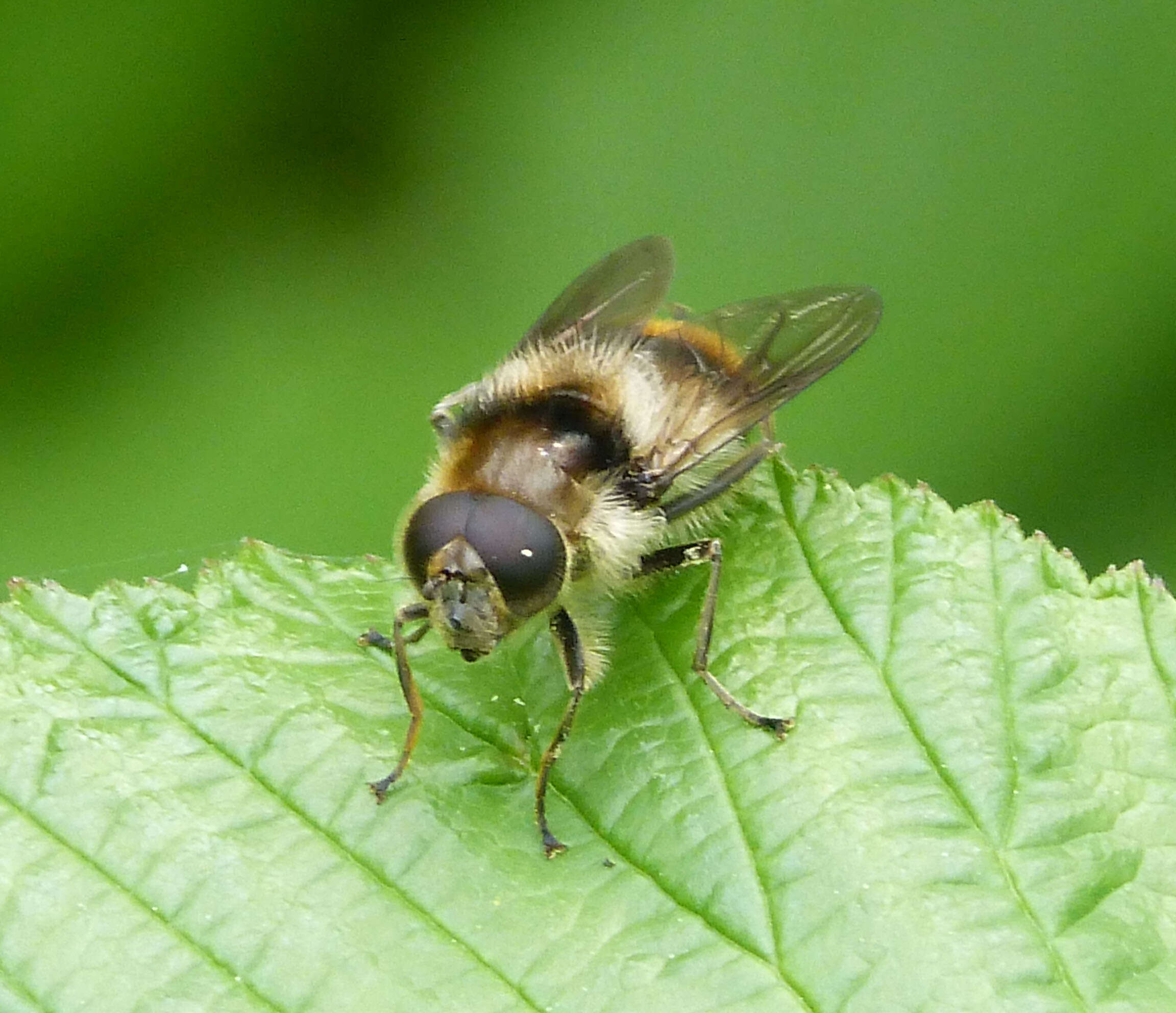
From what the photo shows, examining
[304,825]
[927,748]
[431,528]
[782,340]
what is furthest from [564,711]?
[782,340]

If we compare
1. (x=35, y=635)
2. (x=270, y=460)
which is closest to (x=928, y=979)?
(x=35, y=635)

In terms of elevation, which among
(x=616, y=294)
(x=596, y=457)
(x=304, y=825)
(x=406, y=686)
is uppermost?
(x=616, y=294)

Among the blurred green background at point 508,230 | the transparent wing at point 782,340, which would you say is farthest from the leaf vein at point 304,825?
the blurred green background at point 508,230

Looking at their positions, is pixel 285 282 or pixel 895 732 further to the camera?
pixel 285 282

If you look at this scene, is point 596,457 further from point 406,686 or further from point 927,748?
point 927,748

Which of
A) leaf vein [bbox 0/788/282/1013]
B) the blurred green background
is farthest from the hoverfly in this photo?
the blurred green background

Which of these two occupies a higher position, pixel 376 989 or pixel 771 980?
pixel 771 980

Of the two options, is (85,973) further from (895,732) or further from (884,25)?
(884,25)
